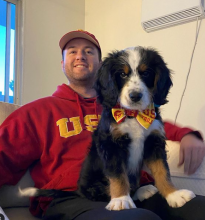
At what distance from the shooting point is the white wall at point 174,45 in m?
2.60

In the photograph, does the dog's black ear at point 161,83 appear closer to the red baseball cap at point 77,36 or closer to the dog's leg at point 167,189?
the dog's leg at point 167,189

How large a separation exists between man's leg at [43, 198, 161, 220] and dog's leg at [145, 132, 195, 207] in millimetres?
259

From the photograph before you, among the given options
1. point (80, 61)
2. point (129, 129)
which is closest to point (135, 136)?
A: point (129, 129)

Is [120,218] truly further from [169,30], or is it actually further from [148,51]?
[169,30]

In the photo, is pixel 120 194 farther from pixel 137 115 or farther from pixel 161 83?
pixel 161 83

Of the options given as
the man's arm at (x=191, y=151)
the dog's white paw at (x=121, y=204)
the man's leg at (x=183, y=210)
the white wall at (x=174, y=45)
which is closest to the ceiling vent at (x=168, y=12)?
the white wall at (x=174, y=45)

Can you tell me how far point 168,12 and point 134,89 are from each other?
1.76 meters

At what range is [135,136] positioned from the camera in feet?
4.29

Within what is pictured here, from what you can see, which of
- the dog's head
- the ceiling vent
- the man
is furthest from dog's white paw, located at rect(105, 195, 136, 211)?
the ceiling vent

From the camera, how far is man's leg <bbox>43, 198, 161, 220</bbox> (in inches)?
39.5

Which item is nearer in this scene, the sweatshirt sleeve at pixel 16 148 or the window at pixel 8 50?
the sweatshirt sleeve at pixel 16 148

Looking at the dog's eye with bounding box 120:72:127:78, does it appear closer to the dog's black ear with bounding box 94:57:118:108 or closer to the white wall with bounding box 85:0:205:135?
the dog's black ear with bounding box 94:57:118:108

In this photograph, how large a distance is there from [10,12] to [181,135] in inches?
97.2

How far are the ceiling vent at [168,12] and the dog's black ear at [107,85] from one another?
5.23 ft
